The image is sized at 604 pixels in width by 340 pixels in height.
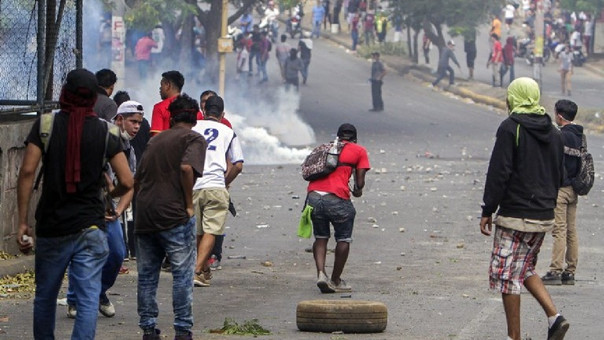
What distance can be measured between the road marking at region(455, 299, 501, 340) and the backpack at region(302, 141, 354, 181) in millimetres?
1758

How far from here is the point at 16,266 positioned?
11164 mm

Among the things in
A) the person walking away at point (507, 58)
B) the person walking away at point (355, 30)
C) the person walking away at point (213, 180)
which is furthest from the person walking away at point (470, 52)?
the person walking away at point (213, 180)

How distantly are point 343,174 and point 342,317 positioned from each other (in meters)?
2.57

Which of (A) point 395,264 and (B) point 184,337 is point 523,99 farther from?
(A) point 395,264

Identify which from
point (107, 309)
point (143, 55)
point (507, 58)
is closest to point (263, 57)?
point (143, 55)

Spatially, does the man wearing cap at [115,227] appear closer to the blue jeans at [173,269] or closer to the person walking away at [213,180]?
the blue jeans at [173,269]

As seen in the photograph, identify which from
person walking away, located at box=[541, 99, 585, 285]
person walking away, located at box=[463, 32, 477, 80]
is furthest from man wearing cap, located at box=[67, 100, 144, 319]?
person walking away, located at box=[463, 32, 477, 80]

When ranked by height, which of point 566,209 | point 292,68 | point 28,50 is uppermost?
point 28,50

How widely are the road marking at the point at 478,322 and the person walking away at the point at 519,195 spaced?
0.73 metres

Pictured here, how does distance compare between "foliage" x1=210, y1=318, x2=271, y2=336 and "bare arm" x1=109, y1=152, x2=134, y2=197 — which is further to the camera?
"foliage" x1=210, y1=318, x2=271, y2=336

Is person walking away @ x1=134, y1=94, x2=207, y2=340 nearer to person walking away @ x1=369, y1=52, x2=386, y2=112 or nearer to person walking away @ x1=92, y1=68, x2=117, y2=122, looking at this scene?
person walking away @ x1=92, y1=68, x2=117, y2=122

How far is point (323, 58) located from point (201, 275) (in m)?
37.6

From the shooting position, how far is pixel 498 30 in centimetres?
4659

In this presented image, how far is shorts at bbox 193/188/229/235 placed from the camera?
35.8ft
